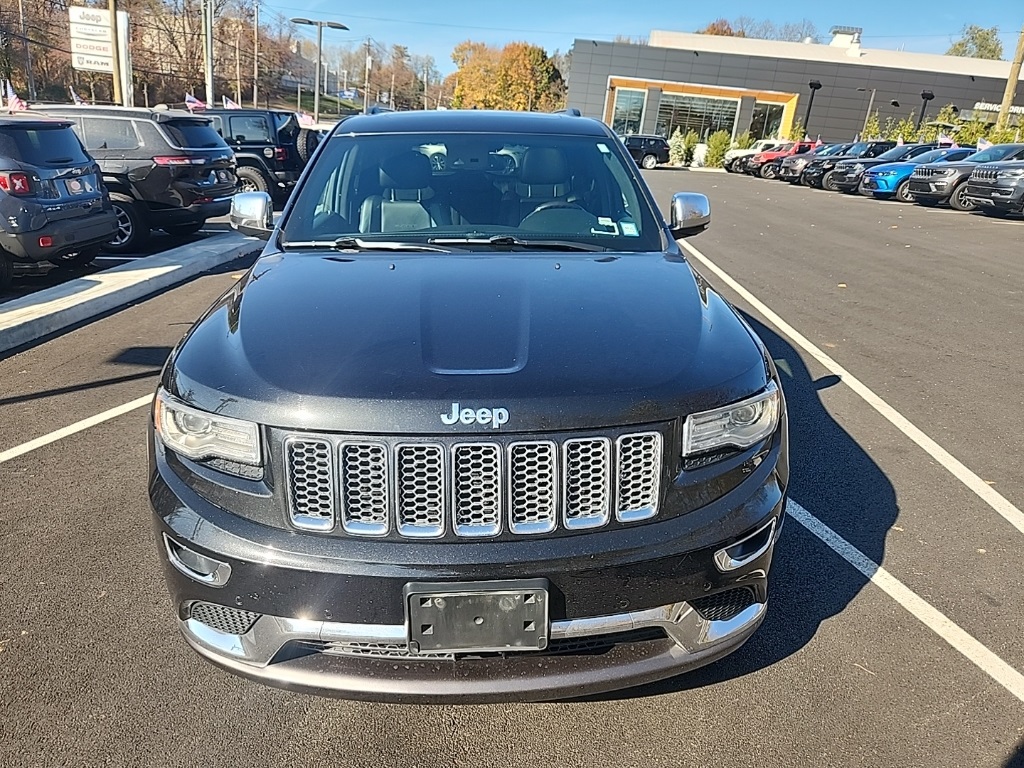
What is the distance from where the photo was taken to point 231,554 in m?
2.08

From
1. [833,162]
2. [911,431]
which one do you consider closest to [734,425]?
[911,431]

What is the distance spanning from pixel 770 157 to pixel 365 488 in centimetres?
3866

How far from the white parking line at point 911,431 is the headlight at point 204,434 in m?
3.54

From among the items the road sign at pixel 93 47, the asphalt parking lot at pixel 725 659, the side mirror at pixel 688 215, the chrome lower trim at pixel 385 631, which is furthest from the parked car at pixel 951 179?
the road sign at pixel 93 47

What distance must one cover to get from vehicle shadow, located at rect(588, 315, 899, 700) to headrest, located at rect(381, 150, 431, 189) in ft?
7.65

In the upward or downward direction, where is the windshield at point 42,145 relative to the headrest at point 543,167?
downward

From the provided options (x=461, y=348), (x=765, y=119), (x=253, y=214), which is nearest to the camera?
(x=461, y=348)

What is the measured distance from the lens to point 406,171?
3.70 metres

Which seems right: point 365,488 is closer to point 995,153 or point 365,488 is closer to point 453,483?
point 453,483

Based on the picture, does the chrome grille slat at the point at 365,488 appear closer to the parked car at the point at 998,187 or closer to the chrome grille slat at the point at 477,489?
the chrome grille slat at the point at 477,489

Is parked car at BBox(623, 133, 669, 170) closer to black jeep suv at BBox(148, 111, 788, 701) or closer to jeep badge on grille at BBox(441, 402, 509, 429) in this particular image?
black jeep suv at BBox(148, 111, 788, 701)

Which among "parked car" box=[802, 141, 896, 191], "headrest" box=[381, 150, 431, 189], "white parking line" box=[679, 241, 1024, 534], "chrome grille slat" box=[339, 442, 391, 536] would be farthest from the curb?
"parked car" box=[802, 141, 896, 191]

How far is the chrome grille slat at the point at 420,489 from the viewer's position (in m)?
2.01

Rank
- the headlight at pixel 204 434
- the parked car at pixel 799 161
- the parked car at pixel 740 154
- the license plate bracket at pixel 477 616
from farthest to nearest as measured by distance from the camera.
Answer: the parked car at pixel 740 154, the parked car at pixel 799 161, the headlight at pixel 204 434, the license plate bracket at pixel 477 616
